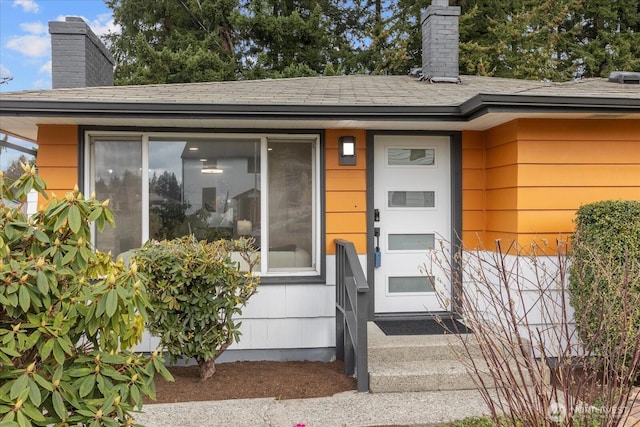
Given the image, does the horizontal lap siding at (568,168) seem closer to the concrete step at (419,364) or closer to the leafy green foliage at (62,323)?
the concrete step at (419,364)

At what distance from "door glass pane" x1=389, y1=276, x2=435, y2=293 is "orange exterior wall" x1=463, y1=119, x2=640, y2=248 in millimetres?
1009

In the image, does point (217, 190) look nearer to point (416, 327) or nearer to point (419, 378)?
point (416, 327)

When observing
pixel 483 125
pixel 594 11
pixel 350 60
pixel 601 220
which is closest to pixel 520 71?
pixel 594 11

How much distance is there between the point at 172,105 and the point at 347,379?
2.95 meters

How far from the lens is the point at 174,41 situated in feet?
49.3

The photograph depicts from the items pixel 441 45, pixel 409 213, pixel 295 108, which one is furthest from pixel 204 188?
pixel 441 45

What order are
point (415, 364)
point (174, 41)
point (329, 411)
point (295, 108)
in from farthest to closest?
point (174, 41)
point (295, 108)
point (415, 364)
point (329, 411)

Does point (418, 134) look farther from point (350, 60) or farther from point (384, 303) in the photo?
point (350, 60)

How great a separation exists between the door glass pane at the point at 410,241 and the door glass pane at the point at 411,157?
0.81 meters

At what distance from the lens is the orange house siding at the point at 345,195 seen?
204 inches

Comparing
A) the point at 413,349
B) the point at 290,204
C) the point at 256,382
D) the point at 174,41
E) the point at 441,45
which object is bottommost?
the point at 256,382

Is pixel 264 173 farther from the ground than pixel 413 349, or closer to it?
farther from the ground

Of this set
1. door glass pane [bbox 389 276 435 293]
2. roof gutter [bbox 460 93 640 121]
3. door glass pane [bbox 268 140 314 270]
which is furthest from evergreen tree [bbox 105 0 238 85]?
roof gutter [bbox 460 93 640 121]

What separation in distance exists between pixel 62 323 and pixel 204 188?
10.7 ft
